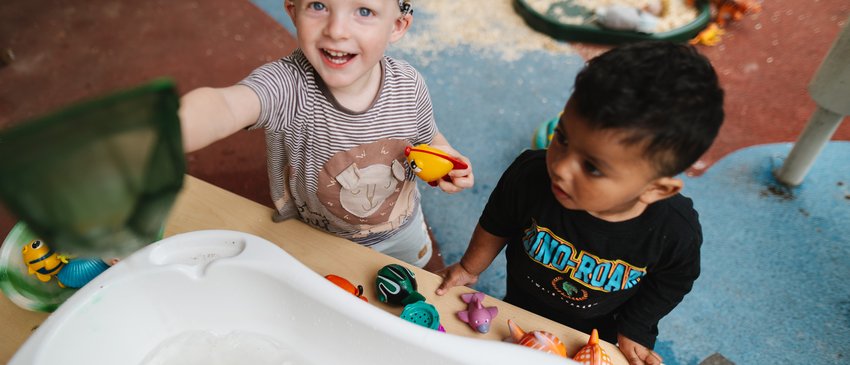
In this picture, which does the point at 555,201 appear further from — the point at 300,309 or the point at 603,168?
the point at 300,309

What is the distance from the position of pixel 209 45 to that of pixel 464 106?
3.03ft

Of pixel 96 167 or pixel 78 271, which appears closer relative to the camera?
pixel 96 167

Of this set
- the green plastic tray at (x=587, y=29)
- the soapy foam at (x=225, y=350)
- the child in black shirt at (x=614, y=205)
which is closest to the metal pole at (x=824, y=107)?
the green plastic tray at (x=587, y=29)

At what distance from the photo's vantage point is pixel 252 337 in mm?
632

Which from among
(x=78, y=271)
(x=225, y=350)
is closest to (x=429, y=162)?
(x=225, y=350)

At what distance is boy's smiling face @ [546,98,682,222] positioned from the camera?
54 centimetres

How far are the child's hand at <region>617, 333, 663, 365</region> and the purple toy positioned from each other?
183mm

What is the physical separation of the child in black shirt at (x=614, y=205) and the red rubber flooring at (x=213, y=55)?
0.97 meters

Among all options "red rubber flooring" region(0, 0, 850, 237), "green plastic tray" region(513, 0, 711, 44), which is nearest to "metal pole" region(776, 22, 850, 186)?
→ "red rubber flooring" region(0, 0, 850, 237)

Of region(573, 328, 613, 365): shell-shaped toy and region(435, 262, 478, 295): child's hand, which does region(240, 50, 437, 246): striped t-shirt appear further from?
region(573, 328, 613, 365): shell-shaped toy

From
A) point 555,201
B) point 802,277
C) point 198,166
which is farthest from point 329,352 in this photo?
point 802,277

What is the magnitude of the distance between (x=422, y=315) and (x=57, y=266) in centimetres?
45

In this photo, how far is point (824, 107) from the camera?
132 centimetres

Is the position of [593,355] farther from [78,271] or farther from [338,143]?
[78,271]
